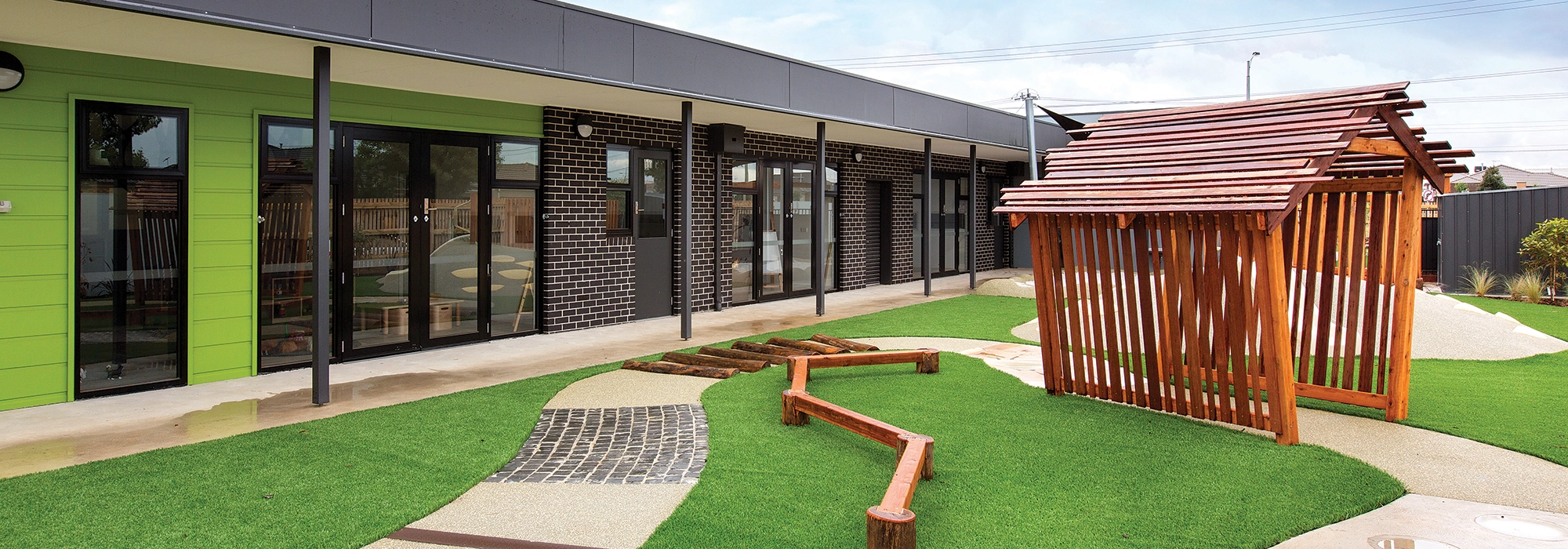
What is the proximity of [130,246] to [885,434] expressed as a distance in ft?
19.7

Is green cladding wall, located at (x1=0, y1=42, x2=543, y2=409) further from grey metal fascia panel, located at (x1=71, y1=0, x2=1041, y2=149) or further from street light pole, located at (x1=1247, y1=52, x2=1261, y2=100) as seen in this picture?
street light pole, located at (x1=1247, y1=52, x2=1261, y2=100)

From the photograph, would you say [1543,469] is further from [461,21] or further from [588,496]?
[461,21]

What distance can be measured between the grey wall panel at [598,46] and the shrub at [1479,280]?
15.0 m

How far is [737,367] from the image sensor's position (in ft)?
26.6

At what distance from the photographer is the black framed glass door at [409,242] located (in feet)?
28.5

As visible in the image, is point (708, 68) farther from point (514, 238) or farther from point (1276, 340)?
point (1276, 340)

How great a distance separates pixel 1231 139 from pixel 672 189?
782 cm

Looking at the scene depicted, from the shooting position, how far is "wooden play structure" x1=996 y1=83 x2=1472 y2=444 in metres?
5.47

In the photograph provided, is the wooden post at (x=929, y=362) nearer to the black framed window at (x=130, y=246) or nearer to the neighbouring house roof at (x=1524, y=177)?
the black framed window at (x=130, y=246)

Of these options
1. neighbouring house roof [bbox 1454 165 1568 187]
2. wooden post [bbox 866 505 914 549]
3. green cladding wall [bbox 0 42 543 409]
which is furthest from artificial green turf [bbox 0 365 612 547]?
neighbouring house roof [bbox 1454 165 1568 187]

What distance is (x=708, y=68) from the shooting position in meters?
9.71

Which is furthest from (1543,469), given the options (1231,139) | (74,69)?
(74,69)

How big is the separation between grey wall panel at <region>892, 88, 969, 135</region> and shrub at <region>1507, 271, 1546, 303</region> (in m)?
9.18

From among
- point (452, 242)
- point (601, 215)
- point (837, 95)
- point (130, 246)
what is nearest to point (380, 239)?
point (452, 242)
